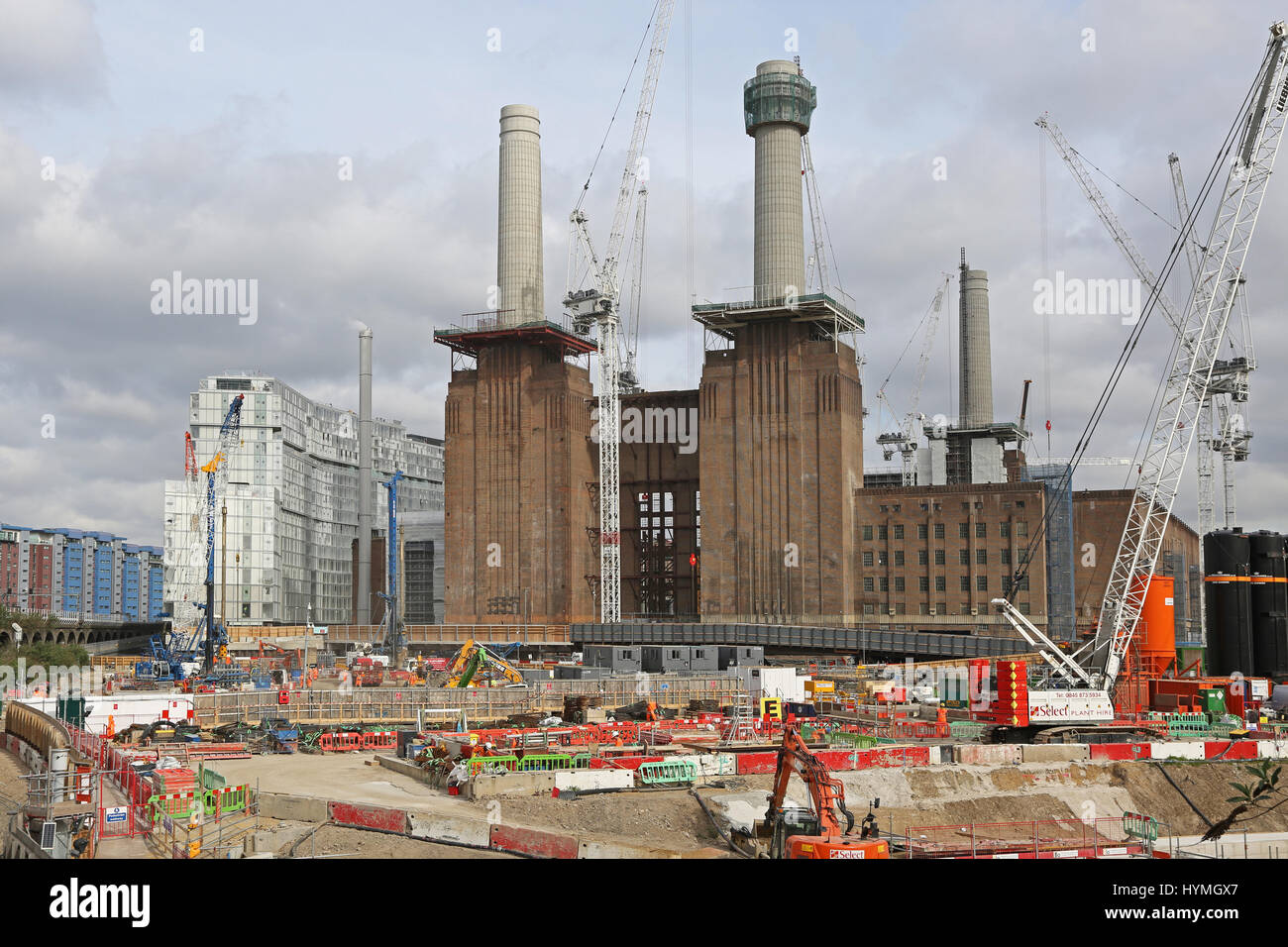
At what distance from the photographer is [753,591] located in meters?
118

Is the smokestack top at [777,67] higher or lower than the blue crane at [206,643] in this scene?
higher

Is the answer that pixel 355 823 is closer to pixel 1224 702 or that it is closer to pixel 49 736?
pixel 49 736

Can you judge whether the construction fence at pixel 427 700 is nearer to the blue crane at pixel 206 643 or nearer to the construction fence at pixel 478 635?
the blue crane at pixel 206 643

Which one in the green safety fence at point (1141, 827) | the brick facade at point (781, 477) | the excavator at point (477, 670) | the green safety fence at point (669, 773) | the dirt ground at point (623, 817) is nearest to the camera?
the green safety fence at point (1141, 827)

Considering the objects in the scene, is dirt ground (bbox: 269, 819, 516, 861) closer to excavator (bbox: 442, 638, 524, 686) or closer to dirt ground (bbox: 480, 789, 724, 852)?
dirt ground (bbox: 480, 789, 724, 852)

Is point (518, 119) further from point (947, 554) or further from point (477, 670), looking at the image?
point (477, 670)

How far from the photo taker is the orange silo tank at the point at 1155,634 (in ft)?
217

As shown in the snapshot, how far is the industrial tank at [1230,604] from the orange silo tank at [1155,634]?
9158 millimetres

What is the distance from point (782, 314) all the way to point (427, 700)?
223 ft

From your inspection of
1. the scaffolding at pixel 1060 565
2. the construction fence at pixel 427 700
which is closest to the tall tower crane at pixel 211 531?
the construction fence at pixel 427 700

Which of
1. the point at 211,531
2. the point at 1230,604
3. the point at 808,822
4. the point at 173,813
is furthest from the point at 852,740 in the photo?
the point at 211,531

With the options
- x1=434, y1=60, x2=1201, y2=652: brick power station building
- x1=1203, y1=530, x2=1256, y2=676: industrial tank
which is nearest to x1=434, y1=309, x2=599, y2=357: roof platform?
x1=434, y1=60, x2=1201, y2=652: brick power station building

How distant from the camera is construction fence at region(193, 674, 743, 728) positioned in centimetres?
5981
